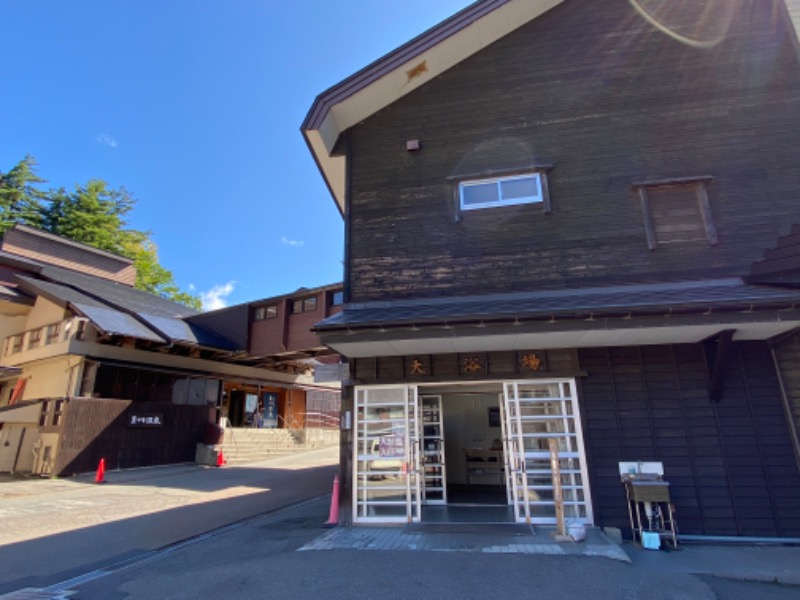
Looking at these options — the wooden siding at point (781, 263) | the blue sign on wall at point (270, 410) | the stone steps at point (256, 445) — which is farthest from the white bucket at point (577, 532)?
the blue sign on wall at point (270, 410)

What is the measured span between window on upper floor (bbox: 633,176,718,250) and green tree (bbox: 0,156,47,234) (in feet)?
121

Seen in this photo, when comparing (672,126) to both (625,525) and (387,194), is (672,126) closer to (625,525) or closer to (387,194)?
(387,194)

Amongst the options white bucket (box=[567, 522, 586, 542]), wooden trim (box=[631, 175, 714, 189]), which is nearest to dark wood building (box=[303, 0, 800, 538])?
wooden trim (box=[631, 175, 714, 189])

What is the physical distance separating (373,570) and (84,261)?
2559 centimetres

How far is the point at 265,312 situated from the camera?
66.2 feet

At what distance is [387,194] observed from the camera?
8.75m

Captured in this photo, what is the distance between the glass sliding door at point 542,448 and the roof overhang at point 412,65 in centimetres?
658

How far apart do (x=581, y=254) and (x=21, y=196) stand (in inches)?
1505

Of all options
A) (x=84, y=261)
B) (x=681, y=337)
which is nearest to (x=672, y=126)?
(x=681, y=337)

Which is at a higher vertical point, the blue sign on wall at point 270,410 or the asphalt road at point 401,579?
the blue sign on wall at point 270,410

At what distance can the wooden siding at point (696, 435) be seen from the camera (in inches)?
246

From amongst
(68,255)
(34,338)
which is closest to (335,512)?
(34,338)

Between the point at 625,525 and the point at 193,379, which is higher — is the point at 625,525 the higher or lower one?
the lower one

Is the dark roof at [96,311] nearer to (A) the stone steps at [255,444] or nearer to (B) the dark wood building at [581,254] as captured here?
(A) the stone steps at [255,444]
